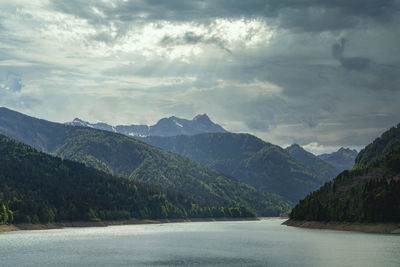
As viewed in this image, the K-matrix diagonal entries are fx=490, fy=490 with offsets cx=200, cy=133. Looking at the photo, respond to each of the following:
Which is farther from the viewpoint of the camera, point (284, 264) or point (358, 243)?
point (358, 243)

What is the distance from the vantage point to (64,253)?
5433 inches

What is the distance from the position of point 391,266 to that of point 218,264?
121 ft

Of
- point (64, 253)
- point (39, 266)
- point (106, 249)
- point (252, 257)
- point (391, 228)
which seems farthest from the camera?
point (391, 228)

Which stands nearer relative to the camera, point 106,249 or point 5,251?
point 5,251

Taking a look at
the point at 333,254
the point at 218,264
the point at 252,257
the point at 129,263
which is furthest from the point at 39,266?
the point at 333,254

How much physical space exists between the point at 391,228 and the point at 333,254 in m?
84.5

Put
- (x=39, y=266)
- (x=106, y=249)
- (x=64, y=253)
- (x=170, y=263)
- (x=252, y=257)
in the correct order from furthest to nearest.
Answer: (x=106, y=249)
(x=64, y=253)
(x=252, y=257)
(x=170, y=263)
(x=39, y=266)

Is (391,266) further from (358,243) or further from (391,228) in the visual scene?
(391,228)

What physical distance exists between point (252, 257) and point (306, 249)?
80.6ft

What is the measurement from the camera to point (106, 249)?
152750 millimetres

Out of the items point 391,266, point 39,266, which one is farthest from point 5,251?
point 391,266

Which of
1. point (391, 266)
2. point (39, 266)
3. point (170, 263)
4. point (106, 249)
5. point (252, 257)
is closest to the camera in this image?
point (391, 266)

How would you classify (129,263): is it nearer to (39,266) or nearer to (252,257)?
(39,266)

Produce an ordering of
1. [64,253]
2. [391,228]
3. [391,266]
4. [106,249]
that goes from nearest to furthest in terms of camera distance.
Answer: [391,266] → [64,253] → [106,249] → [391,228]
